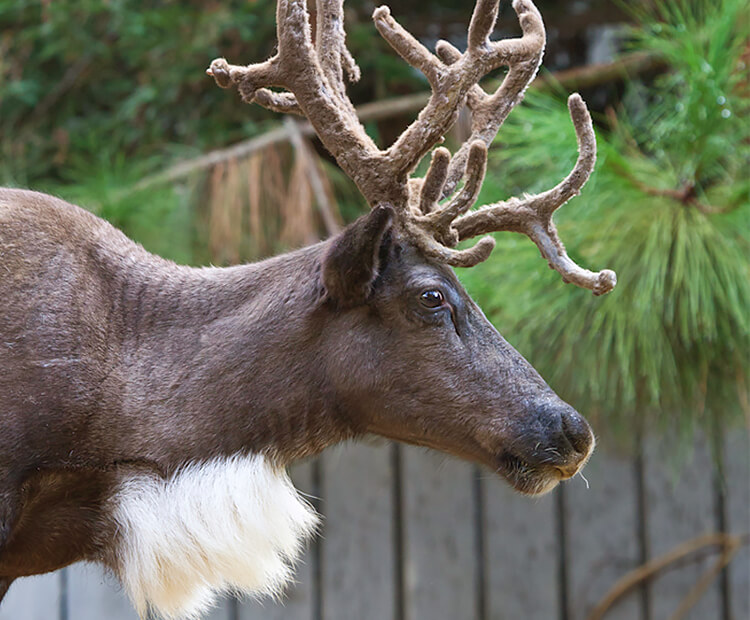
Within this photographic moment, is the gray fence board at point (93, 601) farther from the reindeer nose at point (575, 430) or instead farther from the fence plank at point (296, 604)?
the reindeer nose at point (575, 430)

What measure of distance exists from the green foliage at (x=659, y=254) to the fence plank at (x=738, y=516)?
0.56m

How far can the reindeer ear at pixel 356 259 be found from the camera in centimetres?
118

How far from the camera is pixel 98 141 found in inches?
110

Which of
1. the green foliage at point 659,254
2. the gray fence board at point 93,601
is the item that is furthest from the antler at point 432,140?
the gray fence board at point 93,601

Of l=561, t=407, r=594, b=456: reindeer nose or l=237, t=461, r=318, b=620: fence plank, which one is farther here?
l=237, t=461, r=318, b=620: fence plank

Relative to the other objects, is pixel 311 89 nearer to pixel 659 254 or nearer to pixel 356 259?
pixel 356 259

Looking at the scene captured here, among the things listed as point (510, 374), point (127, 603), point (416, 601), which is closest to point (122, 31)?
point (127, 603)

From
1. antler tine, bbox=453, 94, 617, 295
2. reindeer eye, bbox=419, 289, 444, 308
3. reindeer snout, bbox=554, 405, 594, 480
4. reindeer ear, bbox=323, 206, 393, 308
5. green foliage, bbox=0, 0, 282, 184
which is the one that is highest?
green foliage, bbox=0, 0, 282, 184

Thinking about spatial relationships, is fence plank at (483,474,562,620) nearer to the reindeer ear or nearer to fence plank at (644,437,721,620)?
fence plank at (644,437,721,620)

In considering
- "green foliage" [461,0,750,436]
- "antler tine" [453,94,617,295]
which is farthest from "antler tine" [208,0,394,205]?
"green foliage" [461,0,750,436]

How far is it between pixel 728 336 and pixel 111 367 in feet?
3.66

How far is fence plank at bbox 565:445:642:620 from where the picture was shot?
2.45 metres

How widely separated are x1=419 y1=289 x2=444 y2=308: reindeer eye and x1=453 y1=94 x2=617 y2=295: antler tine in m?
0.10

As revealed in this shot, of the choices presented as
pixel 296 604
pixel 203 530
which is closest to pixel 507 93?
pixel 203 530
